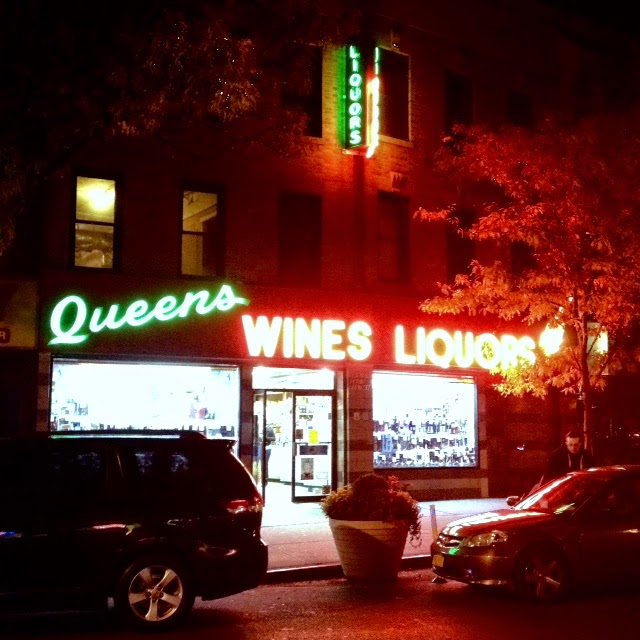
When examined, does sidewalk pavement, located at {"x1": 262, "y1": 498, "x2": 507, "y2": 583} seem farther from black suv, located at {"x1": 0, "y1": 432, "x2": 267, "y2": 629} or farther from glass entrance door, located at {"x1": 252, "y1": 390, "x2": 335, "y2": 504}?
black suv, located at {"x1": 0, "y1": 432, "x2": 267, "y2": 629}

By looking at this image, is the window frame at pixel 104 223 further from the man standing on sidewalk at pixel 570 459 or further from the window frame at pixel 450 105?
the man standing on sidewalk at pixel 570 459

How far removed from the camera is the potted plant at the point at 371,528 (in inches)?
433

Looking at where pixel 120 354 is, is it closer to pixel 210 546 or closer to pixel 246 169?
pixel 246 169

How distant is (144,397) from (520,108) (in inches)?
459

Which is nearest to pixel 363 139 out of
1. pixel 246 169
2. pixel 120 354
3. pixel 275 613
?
pixel 246 169

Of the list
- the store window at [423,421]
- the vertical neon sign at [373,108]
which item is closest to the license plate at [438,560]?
the store window at [423,421]

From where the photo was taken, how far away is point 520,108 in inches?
856

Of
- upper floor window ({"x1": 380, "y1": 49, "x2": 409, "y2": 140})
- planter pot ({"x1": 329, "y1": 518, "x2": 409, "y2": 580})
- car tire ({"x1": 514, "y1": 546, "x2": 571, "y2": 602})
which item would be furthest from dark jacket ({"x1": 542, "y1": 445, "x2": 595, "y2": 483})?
upper floor window ({"x1": 380, "y1": 49, "x2": 409, "y2": 140})

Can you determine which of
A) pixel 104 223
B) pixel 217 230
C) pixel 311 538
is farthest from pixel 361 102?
pixel 311 538

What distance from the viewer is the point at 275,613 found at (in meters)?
9.12

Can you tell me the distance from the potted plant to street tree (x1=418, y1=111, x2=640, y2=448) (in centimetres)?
509

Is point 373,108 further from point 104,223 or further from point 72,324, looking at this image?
A: point 72,324

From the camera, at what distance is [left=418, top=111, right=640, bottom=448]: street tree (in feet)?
49.4

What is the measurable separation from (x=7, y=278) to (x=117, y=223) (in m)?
2.30
